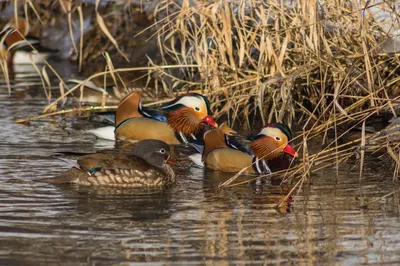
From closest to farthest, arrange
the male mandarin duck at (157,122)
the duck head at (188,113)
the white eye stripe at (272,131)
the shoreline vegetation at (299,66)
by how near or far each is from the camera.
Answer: the shoreline vegetation at (299,66)
the white eye stripe at (272,131)
the duck head at (188,113)
the male mandarin duck at (157,122)

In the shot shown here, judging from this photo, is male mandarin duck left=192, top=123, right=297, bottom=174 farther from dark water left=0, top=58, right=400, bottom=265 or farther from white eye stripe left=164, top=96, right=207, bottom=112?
white eye stripe left=164, top=96, right=207, bottom=112

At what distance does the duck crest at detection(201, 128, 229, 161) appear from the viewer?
8.23 meters

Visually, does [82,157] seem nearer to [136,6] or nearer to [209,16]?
[209,16]

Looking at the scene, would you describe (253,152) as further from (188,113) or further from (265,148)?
(188,113)

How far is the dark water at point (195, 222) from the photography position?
5.33 meters

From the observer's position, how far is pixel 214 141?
8289 millimetres

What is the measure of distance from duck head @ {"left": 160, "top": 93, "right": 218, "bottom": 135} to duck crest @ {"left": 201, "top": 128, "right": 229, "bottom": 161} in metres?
0.97

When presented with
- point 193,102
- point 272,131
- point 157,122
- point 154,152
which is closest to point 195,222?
point 154,152

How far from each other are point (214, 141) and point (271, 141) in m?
0.46

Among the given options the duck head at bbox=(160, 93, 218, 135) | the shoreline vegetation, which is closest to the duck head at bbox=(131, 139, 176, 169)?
the shoreline vegetation

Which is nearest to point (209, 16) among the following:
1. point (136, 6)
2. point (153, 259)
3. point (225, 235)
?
point (225, 235)

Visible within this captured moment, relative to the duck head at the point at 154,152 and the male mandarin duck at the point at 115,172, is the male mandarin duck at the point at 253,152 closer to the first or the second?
the duck head at the point at 154,152

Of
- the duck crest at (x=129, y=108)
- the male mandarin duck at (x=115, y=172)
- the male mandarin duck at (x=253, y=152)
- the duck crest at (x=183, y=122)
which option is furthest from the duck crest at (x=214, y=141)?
the duck crest at (x=129, y=108)

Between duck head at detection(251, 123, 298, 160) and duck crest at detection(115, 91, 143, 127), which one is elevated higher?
duck crest at detection(115, 91, 143, 127)
